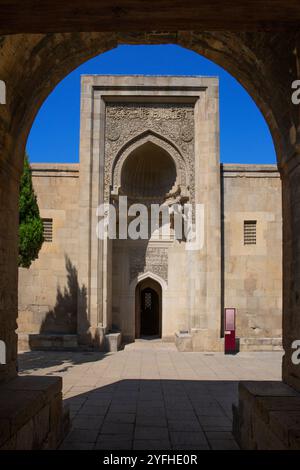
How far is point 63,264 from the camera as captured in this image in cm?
1329

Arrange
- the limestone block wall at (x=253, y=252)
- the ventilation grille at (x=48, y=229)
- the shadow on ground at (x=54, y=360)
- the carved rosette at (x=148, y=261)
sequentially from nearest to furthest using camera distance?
the shadow on ground at (x=54, y=360) → the limestone block wall at (x=253, y=252) → the ventilation grille at (x=48, y=229) → the carved rosette at (x=148, y=261)

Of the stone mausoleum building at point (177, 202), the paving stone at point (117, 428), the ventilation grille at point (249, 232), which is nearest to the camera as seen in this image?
the paving stone at point (117, 428)

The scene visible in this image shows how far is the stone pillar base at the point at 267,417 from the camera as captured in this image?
3273 mm

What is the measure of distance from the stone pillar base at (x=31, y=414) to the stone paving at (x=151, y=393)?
1.68ft

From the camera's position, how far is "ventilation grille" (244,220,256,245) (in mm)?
13578

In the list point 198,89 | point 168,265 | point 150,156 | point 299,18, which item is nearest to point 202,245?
point 168,265

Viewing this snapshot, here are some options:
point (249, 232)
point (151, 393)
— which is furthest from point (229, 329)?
point (151, 393)

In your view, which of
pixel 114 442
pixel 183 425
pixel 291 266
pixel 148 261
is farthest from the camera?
pixel 148 261

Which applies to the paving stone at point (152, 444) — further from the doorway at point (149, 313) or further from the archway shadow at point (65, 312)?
the doorway at point (149, 313)

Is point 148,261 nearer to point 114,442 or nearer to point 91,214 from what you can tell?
point 91,214

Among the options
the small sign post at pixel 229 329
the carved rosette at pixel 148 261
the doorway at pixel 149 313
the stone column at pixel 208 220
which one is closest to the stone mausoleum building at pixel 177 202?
the stone column at pixel 208 220

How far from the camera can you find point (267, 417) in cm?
376

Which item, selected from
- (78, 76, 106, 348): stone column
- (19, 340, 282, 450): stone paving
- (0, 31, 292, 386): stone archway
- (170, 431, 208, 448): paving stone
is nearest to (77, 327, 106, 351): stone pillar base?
(78, 76, 106, 348): stone column

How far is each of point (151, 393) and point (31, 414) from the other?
163 inches
